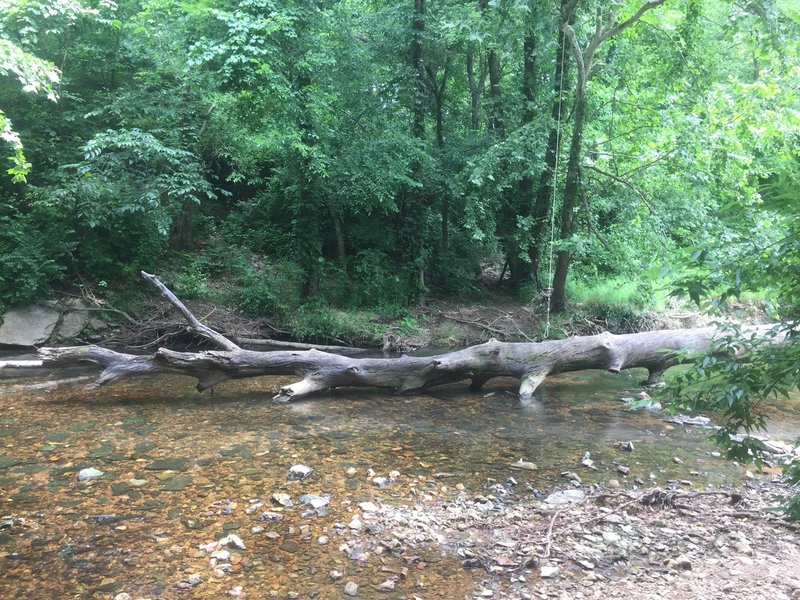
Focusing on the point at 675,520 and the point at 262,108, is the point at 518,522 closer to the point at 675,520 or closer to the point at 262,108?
the point at 675,520

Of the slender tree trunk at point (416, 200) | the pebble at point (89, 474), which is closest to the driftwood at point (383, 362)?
the pebble at point (89, 474)

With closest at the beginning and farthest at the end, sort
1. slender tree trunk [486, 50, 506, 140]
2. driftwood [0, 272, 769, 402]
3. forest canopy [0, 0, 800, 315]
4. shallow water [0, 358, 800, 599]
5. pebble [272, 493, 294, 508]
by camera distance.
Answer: shallow water [0, 358, 800, 599] < pebble [272, 493, 294, 508] < driftwood [0, 272, 769, 402] < forest canopy [0, 0, 800, 315] < slender tree trunk [486, 50, 506, 140]

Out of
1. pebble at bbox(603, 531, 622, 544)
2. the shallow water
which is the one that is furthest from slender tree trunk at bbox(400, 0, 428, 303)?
pebble at bbox(603, 531, 622, 544)

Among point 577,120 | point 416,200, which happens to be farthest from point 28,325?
point 577,120

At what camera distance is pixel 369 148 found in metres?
13.7

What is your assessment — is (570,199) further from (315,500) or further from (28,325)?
(28,325)

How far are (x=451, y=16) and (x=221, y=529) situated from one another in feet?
39.4

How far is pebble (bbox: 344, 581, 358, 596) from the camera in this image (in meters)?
3.29

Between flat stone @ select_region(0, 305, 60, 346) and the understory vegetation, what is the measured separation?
341 mm

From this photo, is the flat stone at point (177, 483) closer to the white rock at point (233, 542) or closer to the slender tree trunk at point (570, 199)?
the white rock at point (233, 542)

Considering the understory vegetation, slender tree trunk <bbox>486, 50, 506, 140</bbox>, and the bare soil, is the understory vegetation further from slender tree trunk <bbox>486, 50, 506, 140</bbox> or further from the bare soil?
the bare soil

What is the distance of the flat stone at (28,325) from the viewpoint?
10844 mm

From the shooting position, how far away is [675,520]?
4.14 meters

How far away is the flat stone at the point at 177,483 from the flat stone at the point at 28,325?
26.5ft
